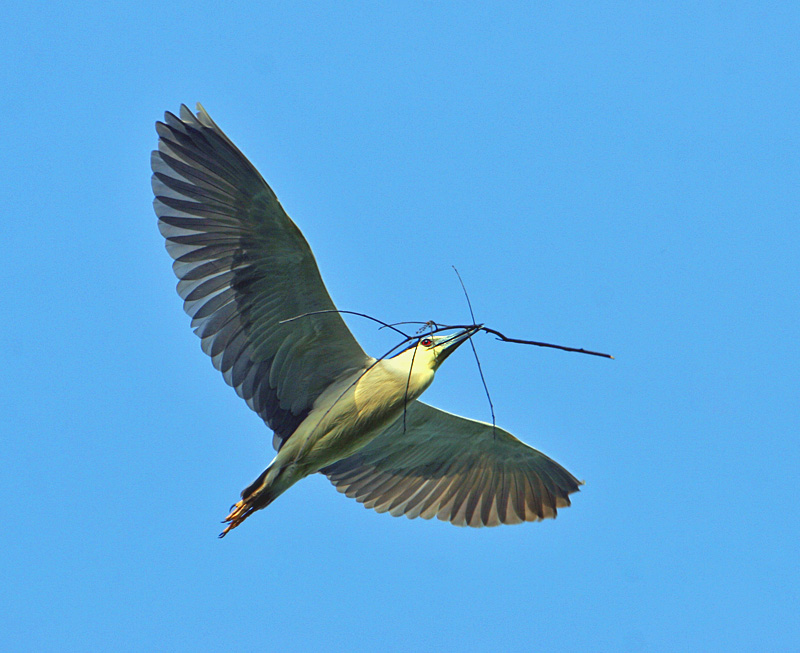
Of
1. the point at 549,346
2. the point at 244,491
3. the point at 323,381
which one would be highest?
the point at 323,381

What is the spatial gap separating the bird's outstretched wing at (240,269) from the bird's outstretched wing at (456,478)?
4.41ft

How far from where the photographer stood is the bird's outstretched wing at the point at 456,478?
9680 millimetres

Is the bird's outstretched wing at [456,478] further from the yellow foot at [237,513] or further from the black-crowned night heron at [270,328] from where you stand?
the yellow foot at [237,513]

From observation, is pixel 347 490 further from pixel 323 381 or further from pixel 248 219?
pixel 248 219

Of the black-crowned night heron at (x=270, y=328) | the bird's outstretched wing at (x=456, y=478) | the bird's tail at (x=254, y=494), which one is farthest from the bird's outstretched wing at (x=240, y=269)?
the bird's outstretched wing at (x=456, y=478)

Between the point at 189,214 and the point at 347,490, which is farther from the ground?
the point at 189,214

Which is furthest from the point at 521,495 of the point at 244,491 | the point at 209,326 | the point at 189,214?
the point at 189,214

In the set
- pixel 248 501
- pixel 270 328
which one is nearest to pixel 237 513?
pixel 248 501

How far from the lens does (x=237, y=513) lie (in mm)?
8312

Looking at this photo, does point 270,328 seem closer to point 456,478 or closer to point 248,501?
point 248,501

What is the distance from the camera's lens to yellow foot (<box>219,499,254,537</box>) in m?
8.30

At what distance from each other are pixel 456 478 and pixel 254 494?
2.48 meters

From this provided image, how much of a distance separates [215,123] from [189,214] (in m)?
0.82

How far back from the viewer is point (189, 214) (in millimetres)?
8094
